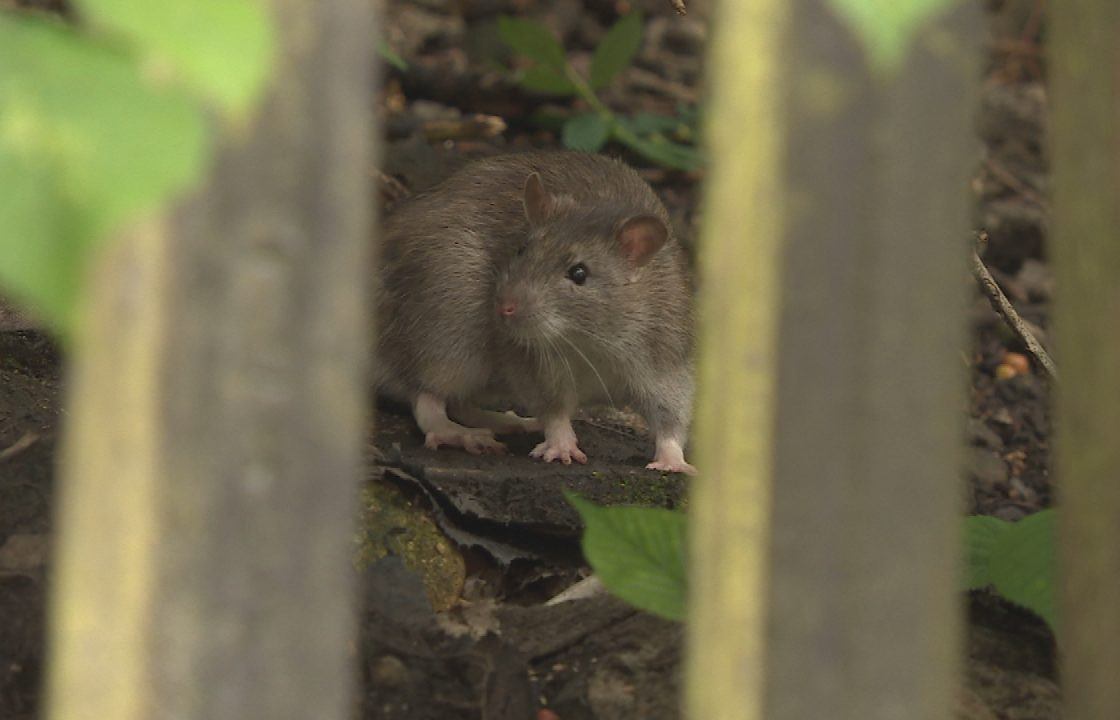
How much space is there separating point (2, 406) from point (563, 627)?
133 cm

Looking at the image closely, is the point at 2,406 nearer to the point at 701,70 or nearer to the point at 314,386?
the point at 314,386

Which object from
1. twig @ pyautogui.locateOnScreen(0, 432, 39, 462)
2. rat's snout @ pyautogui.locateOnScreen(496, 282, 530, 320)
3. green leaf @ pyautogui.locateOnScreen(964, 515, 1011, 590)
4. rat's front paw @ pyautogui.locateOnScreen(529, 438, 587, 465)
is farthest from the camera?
rat's snout @ pyautogui.locateOnScreen(496, 282, 530, 320)

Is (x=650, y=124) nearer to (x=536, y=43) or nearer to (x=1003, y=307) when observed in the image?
(x=536, y=43)

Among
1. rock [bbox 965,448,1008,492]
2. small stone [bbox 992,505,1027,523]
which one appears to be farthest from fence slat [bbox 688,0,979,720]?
rock [bbox 965,448,1008,492]

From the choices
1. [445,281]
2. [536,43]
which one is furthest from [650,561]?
[536,43]

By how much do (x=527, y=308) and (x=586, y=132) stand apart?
6.00 feet

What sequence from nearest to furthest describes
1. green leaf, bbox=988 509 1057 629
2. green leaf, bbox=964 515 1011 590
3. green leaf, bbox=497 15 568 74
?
green leaf, bbox=988 509 1057 629 < green leaf, bbox=964 515 1011 590 < green leaf, bbox=497 15 568 74

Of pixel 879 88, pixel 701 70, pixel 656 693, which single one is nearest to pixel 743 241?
pixel 879 88

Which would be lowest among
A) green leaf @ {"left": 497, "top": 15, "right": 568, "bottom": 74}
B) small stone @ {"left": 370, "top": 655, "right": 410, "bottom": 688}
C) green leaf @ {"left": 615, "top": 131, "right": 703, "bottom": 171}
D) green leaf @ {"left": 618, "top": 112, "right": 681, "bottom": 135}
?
small stone @ {"left": 370, "top": 655, "right": 410, "bottom": 688}

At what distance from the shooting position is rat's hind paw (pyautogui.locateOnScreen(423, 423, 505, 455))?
4.32 metres

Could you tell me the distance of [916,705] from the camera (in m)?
1.71

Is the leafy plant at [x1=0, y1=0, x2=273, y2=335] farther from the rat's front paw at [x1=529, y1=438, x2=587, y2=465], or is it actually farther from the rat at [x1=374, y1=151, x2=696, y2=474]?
the rat at [x1=374, y1=151, x2=696, y2=474]

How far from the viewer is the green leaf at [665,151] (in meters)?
6.25

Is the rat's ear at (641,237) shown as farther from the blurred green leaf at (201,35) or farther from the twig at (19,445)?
the blurred green leaf at (201,35)
